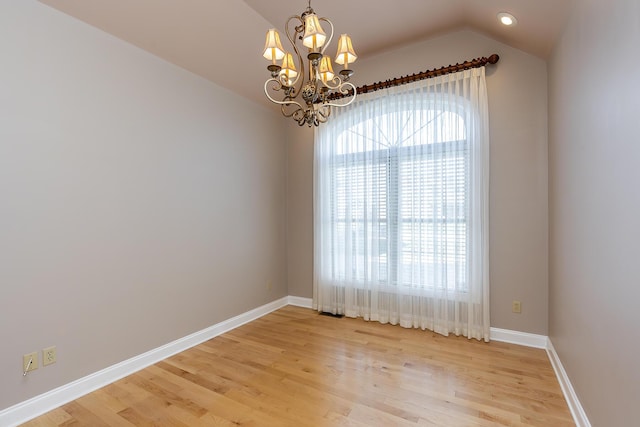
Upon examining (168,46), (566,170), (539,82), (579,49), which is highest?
(168,46)

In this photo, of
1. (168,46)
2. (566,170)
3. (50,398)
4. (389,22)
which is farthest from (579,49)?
(50,398)

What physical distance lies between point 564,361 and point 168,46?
4183 mm

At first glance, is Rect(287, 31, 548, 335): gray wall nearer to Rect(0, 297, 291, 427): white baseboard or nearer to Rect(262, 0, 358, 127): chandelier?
Rect(262, 0, 358, 127): chandelier

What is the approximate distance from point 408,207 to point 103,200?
2903 millimetres

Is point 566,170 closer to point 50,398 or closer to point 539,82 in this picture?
point 539,82

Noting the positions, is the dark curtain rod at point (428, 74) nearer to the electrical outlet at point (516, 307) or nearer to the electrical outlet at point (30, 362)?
the electrical outlet at point (516, 307)

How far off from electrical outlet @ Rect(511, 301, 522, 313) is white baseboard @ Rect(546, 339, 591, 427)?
396mm

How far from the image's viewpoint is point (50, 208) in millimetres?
2135

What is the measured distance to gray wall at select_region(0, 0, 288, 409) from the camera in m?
2.00

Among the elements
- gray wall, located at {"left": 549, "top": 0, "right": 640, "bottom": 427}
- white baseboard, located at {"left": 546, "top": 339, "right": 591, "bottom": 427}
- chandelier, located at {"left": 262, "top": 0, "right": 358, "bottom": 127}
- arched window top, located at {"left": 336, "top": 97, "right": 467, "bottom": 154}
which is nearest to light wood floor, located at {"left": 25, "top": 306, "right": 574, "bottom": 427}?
white baseboard, located at {"left": 546, "top": 339, "right": 591, "bottom": 427}

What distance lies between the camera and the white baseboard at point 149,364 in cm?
195

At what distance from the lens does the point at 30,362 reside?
203 centimetres

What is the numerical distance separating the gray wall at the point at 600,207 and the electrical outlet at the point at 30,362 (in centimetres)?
327

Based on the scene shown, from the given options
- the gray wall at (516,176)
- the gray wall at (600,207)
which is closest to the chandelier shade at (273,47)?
the gray wall at (600,207)
